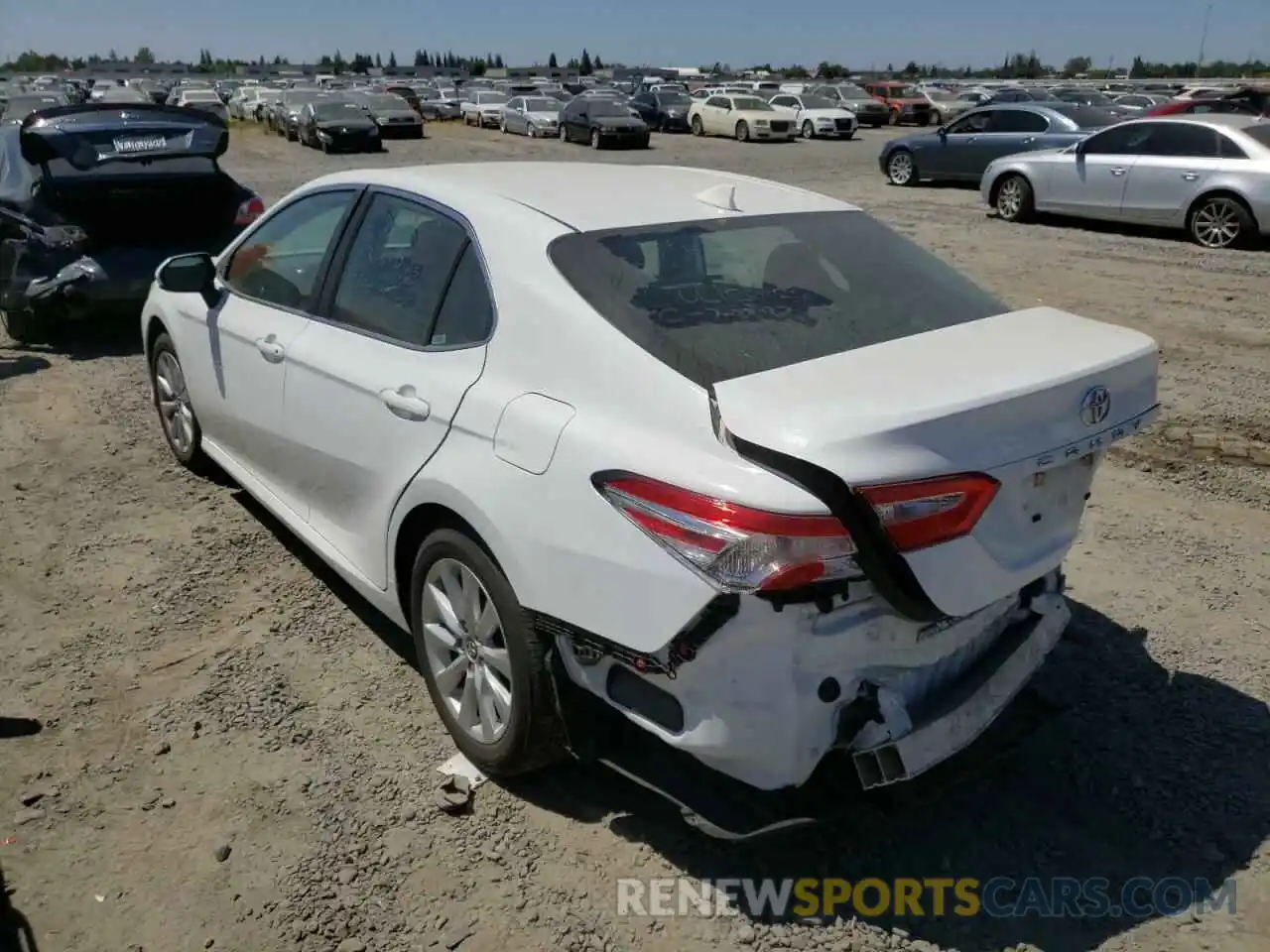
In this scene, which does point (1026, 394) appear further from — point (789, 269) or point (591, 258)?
point (591, 258)

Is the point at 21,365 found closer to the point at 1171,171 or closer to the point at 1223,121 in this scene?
the point at 1171,171

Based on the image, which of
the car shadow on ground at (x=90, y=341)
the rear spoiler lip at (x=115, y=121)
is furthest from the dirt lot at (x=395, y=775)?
the rear spoiler lip at (x=115, y=121)

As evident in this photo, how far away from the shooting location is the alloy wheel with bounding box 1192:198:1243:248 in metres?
12.0

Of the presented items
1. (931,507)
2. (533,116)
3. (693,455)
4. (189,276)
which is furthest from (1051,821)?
(533,116)

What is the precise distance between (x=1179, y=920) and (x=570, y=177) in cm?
292

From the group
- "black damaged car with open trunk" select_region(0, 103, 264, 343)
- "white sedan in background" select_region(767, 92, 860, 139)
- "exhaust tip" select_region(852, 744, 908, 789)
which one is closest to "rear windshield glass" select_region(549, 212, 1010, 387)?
"exhaust tip" select_region(852, 744, 908, 789)

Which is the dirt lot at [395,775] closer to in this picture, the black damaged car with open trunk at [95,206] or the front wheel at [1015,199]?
the black damaged car with open trunk at [95,206]

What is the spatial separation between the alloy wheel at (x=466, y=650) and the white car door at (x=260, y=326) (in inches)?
43.0

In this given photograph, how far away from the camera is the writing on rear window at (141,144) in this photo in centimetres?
767

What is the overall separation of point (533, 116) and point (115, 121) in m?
28.9

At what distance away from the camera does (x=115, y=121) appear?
7.96 meters

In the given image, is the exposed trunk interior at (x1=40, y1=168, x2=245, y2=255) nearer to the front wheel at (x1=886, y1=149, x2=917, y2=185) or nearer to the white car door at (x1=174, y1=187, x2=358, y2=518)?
the white car door at (x1=174, y1=187, x2=358, y2=518)

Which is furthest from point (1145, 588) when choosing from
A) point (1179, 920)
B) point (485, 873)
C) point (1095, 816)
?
point (485, 873)

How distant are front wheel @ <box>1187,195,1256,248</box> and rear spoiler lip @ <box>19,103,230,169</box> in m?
10.7
